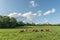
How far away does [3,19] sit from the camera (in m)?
52.0

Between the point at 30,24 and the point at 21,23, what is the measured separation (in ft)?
11.7

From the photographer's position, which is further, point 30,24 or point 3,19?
point 30,24

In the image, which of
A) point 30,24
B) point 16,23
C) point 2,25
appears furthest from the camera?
point 30,24

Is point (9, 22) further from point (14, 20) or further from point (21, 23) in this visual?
point (21, 23)

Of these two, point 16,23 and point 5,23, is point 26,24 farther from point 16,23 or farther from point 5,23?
point 5,23

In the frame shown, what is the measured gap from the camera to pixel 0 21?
164ft

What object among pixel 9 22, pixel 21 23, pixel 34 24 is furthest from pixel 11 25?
pixel 34 24

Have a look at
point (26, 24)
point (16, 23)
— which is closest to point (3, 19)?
point (16, 23)

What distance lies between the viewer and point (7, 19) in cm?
5178

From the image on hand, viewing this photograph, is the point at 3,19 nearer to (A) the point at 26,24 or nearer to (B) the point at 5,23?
(B) the point at 5,23

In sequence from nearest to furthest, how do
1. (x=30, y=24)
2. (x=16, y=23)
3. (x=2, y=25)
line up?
(x=2, y=25) < (x=16, y=23) < (x=30, y=24)

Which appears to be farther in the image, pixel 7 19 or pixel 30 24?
pixel 30 24

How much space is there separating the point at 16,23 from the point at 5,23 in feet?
14.4

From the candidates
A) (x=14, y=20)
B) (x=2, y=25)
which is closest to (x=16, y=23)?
(x=14, y=20)
